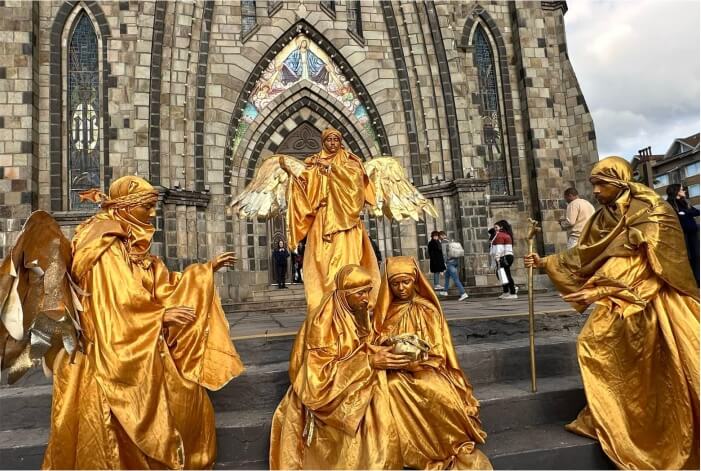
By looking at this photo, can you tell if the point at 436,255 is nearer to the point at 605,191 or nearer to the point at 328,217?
the point at 328,217

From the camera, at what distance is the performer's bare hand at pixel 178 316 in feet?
10.1

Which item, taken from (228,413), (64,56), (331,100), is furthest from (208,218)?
(228,413)

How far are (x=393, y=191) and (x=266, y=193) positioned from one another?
1718mm

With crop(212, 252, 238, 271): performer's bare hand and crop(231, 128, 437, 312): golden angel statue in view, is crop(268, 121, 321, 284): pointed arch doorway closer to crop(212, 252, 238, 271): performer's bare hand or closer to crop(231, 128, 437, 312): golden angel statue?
crop(231, 128, 437, 312): golden angel statue

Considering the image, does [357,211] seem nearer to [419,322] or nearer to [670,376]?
[419,322]

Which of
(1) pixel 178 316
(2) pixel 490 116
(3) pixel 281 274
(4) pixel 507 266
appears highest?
(2) pixel 490 116

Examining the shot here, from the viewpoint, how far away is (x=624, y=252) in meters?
3.47

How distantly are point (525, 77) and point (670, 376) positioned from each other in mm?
12658

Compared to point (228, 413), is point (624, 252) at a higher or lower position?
higher

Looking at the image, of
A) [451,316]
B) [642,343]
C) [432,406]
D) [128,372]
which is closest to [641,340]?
[642,343]

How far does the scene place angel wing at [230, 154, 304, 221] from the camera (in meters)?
6.12

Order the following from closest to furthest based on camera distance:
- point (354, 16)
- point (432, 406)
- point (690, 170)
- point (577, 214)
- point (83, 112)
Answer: point (432, 406) → point (577, 214) → point (83, 112) → point (354, 16) → point (690, 170)

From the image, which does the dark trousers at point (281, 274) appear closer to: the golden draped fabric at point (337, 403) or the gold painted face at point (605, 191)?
the golden draped fabric at point (337, 403)

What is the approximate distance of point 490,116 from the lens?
14438 millimetres
